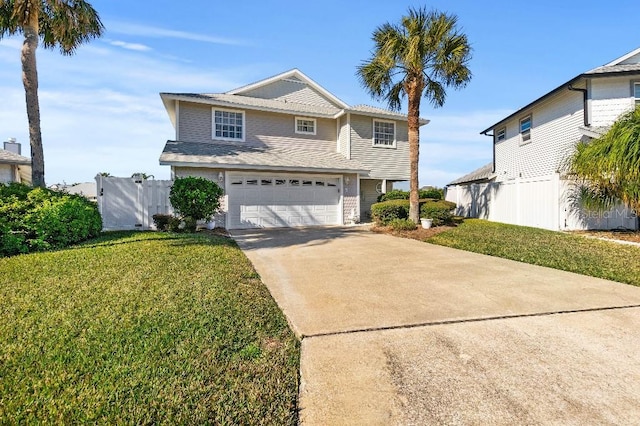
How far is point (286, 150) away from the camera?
1587 cm

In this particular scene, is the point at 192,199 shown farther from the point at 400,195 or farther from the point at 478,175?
the point at 478,175

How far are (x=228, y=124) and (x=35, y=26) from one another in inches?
276

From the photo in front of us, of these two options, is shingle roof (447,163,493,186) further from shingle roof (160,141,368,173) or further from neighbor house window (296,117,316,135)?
neighbor house window (296,117,316,135)

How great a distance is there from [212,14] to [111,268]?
25.5 feet

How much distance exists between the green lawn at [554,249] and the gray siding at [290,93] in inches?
427

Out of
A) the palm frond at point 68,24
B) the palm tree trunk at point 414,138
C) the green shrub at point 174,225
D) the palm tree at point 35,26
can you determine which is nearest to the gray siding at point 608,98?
the palm tree trunk at point 414,138

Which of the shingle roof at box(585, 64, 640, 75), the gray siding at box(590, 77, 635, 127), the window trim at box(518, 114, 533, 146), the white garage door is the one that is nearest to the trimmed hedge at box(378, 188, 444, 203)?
the white garage door

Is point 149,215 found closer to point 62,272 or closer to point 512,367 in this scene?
point 62,272

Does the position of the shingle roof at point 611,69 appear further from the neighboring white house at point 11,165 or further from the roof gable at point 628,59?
the neighboring white house at point 11,165

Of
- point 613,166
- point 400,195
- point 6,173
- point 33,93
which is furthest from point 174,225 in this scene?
point 6,173

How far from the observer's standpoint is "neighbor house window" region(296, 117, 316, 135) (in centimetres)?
1645

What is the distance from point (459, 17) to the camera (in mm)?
11055

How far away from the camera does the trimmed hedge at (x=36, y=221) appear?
660 cm

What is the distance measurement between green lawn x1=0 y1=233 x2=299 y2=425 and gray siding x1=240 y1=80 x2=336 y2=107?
540 inches
